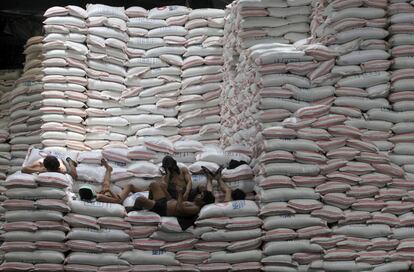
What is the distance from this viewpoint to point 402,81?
6.43 metres

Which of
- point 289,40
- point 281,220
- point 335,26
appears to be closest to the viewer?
point 281,220

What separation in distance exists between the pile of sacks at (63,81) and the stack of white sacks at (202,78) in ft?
4.00

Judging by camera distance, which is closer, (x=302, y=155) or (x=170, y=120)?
(x=302, y=155)

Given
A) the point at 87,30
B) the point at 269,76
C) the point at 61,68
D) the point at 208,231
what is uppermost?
the point at 87,30

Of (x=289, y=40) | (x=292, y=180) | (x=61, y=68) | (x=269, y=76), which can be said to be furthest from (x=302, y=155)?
(x=61, y=68)

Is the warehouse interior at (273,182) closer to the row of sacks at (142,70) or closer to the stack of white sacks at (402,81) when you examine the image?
the stack of white sacks at (402,81)

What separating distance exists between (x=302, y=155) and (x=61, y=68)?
3.65m

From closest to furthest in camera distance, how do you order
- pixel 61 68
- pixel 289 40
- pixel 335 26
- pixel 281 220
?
pixel 281 220, pixel 335 26, pixel 289 40, pixel 61 68

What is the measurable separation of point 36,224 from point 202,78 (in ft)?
10.7

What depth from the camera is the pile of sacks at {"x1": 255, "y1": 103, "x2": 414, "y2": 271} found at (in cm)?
613

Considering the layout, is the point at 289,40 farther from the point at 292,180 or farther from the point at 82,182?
the point at 82,182

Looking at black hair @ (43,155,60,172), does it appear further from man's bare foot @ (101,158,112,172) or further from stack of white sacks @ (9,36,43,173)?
stack of white sacks @ (9,36,43,173)

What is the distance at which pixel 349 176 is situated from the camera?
624cm

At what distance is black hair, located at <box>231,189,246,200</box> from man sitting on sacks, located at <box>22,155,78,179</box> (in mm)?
1507
